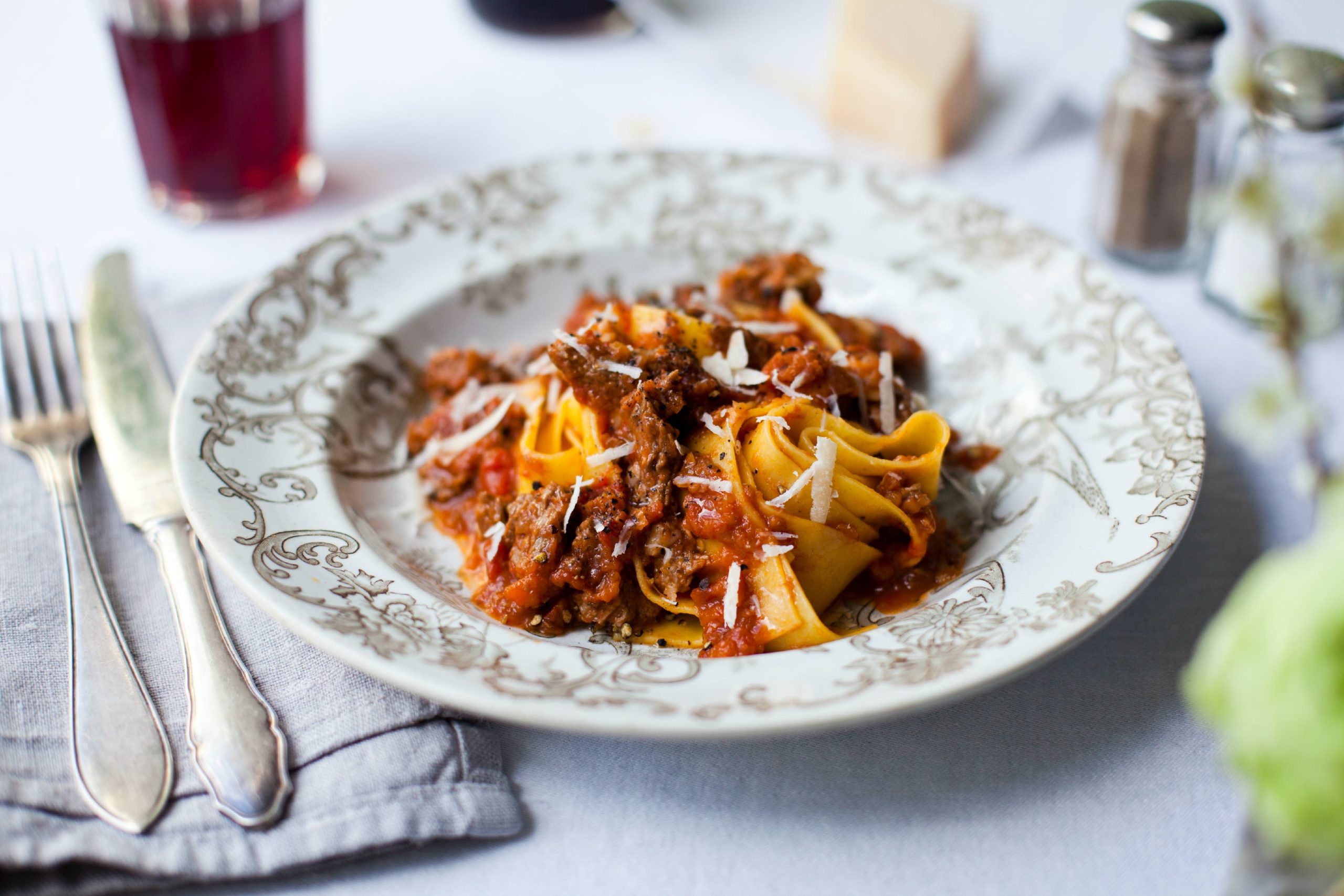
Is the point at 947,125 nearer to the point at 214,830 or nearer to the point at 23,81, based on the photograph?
the point at 214,830

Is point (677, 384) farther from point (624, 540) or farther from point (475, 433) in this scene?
point (475, 433)

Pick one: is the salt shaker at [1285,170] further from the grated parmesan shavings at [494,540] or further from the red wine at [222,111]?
the red wine at [222,111]

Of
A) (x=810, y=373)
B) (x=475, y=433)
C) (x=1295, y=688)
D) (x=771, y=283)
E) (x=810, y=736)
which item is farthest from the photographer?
(x=771, y=283)

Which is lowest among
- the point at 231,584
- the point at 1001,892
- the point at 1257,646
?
the point at 231,584

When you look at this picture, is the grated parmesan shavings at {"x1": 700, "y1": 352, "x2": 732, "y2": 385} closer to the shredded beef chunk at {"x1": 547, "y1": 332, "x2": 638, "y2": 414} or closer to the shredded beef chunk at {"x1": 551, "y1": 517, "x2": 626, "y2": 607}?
the shredded beef chunk at {"x1": 547, "y1": 332, "x2": 638, "y2": 414}

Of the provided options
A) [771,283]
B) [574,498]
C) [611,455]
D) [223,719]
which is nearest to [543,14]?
[771,283]

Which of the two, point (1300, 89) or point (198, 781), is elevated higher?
point (1300, 89)

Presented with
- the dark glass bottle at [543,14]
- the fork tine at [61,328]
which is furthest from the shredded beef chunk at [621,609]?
the dark glass bottle at [543,14]

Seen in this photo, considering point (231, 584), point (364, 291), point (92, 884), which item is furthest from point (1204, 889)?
point (364, 291)
